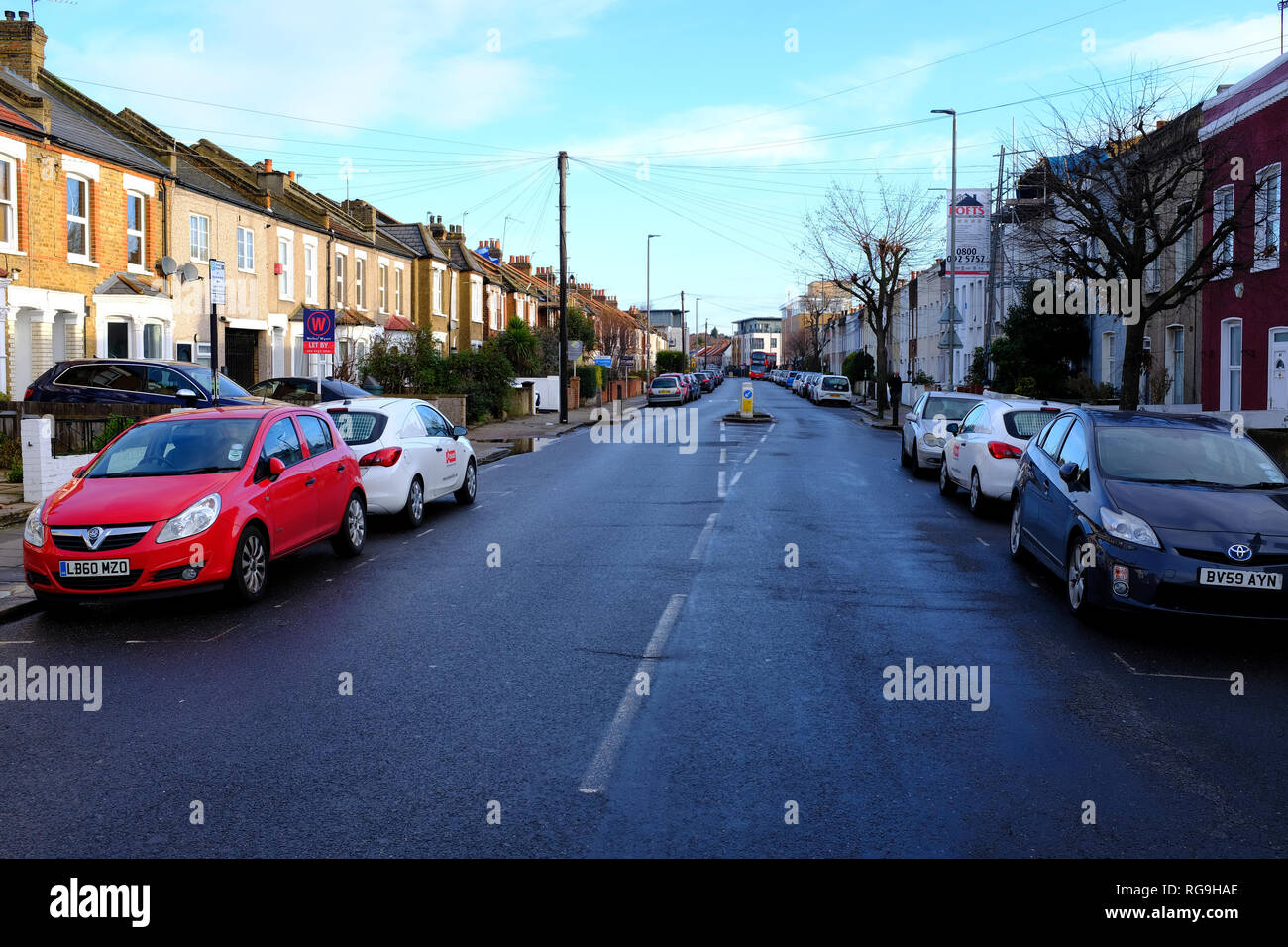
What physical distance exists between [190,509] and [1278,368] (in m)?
20.4

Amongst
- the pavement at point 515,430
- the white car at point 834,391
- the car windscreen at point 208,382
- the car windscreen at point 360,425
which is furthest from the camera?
the white car at point 834,391

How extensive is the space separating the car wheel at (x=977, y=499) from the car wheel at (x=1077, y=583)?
19.0 ft

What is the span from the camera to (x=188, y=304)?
96.4ft

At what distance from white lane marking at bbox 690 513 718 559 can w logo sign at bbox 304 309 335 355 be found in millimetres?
8081

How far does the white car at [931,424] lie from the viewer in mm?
19859

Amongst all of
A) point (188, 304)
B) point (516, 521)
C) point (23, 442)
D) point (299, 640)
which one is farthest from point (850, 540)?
point (188, 304)

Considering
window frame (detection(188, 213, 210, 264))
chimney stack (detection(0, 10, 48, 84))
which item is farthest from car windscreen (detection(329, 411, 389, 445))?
chimney stack (detection(0, 10, 48, 84))

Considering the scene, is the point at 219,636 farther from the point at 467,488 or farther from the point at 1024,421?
the point at 1024,421

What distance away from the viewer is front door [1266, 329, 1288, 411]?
21422mm

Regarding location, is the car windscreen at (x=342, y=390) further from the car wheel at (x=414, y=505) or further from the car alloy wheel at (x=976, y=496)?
the car alloy wheel at (x=976, y=496)

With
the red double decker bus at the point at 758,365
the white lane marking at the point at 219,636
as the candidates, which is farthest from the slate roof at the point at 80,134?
the red double decker bus at the point at 758,365

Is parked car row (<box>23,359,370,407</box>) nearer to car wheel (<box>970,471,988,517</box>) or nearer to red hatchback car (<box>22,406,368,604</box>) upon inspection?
red hatchback car (<box>22,406,368,604</box>)

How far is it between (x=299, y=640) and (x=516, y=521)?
249 inches
